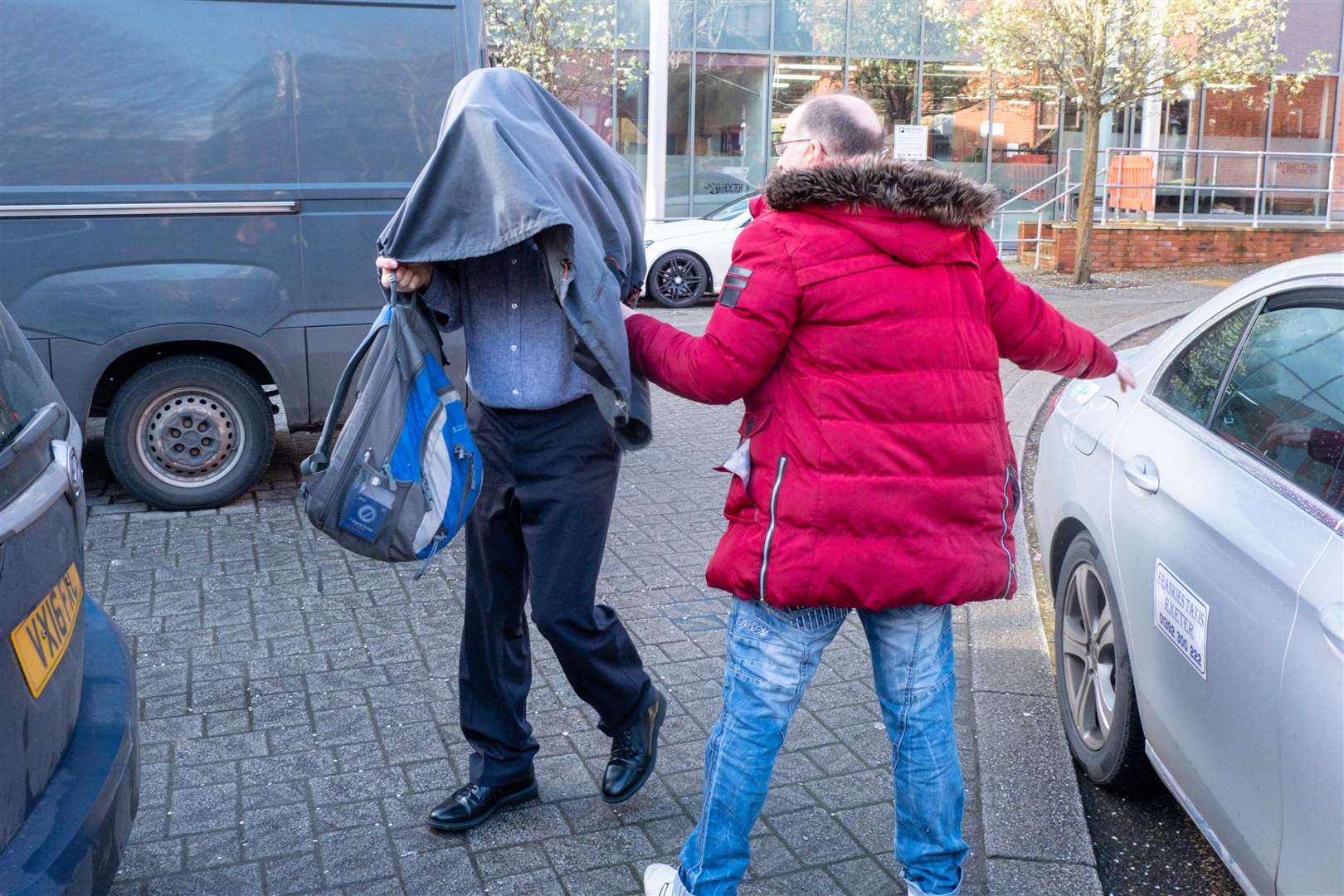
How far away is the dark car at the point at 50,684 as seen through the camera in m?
2.18

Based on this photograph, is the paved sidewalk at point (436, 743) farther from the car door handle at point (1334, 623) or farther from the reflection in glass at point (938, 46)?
the reflection in glass at point (938, 46)

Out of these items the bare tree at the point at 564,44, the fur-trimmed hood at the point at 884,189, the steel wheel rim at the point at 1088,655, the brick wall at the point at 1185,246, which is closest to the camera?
the fur-trimmed hood at the point at 884,189

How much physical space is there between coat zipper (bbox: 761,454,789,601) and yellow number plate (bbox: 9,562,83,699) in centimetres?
129

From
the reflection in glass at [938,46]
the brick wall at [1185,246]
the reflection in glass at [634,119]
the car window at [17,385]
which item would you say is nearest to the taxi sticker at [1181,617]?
the car window at [17,385]

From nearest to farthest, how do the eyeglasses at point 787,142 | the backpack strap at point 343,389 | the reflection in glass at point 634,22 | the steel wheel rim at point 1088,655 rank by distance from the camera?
the eyeglasses at point 787,142 → the backpack strap at point 343,389 → the steel wheel rim at point 1088,655 → the reflection in glass at point 634,22

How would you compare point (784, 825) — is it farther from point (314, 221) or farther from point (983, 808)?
point (314, 221)

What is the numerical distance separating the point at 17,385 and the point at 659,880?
1697mm

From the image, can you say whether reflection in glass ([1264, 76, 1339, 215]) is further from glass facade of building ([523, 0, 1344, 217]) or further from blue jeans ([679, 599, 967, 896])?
blue jeans ([679, 599, 967, 896])

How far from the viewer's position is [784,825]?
356 cm

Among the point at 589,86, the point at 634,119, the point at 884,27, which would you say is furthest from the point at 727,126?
the point at 884,27

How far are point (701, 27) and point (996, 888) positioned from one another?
2130 cm

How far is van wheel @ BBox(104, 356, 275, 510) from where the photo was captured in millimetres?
6547

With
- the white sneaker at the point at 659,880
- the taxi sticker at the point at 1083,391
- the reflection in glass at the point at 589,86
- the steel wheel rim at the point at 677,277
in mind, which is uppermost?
the reflection in glass at the point at 589,86

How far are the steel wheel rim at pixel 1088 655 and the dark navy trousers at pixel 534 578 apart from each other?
1.24 meters
